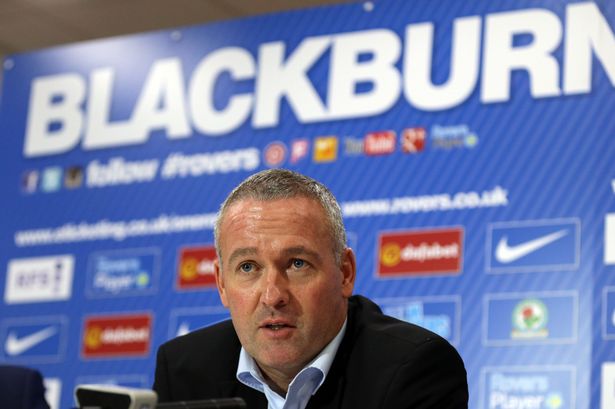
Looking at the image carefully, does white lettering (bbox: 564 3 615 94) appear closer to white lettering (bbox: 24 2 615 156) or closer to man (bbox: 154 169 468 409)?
white lettering (bbox: 24 2 615 156)

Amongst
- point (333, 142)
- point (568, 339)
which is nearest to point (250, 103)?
point (333, 142)

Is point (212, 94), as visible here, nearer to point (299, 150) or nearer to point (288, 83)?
point (288, 83)

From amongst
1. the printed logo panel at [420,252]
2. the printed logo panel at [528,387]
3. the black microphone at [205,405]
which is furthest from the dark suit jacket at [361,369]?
the printed logo panel at [420,252]

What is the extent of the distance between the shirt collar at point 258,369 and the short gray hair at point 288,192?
17cm

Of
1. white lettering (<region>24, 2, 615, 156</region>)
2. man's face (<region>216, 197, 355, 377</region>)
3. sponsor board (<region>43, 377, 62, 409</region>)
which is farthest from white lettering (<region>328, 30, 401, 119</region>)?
man's face (<region>216, 197, 355, 377</region>)

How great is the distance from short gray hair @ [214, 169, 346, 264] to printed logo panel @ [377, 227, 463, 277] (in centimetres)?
184

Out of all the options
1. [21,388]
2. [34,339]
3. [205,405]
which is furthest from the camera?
[34,339]

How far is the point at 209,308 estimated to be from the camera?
4363mm

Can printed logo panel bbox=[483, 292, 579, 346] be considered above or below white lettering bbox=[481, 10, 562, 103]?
below

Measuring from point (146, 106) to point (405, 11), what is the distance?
1262 millimetres

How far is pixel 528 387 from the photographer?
366cm

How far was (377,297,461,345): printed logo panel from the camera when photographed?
3867 mm

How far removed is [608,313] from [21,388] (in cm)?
196

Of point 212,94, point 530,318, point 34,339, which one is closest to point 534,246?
point 530,318
